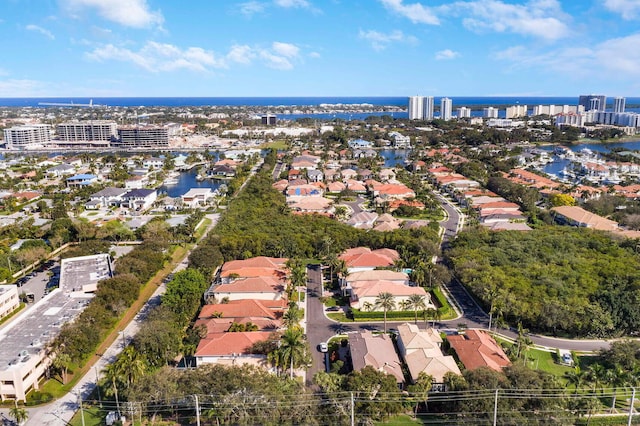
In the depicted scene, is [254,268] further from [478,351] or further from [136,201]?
[136,201]

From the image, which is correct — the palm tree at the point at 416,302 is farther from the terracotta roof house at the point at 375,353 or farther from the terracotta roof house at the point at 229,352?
the terracotta roof house at the point at 229,352

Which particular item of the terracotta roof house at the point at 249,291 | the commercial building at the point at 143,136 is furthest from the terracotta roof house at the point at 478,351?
the commercial building at the point at 143,136

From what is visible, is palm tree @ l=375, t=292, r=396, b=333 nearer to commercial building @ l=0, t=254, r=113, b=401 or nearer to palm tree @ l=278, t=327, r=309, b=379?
palm tree @ l=278, t=327, r=309, b=379

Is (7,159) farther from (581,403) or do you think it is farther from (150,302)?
(581,403)

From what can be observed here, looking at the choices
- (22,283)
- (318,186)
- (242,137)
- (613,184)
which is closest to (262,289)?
(22,283)

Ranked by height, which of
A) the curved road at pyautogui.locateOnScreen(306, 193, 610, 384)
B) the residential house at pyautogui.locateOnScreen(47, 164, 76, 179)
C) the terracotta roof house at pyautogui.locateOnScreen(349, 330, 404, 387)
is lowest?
the curved road at pyautogui.locateOnScreen(306, 193, 610, 384)

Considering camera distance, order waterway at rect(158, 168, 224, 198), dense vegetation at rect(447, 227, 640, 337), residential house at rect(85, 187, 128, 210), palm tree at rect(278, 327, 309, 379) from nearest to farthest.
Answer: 1. palm tree at rect(278, 327, 309, 379)
2. dense vegetation at rect(447, 227, 640, 337)
3. residential house at rect(85, 187, 128, 210)
4. waterway at rect(158, 168, 224, 198)

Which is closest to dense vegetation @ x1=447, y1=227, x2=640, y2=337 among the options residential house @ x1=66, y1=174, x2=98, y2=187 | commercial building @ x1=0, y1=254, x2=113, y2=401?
commercial building @ x1=0, y1=254, x2=113, y2=401
